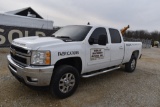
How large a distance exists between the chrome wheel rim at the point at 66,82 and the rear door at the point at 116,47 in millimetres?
1944

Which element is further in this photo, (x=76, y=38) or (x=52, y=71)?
(x=76, y=38)

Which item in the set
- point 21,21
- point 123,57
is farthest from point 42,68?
point 21,21

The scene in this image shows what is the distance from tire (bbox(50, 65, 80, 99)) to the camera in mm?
3812

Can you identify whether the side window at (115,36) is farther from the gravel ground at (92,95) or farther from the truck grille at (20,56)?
the truck grille at (20,56)

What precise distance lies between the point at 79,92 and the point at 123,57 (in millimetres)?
2625

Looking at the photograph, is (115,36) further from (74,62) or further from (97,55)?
(74,62)

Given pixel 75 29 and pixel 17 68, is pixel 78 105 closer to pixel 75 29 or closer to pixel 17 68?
pixel 17 68

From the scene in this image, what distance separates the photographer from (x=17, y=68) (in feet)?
12.4

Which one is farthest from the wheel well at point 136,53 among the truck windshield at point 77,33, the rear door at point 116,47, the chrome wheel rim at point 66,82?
the chrome wheel rim at point 66,82

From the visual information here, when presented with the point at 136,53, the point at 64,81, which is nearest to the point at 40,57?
the point at 64,81

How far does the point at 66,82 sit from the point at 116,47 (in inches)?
98.3

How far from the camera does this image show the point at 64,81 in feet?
13.2

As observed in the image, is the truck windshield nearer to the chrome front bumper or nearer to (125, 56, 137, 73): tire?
the chrome front bumper

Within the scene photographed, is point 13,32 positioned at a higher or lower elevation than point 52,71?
higher
